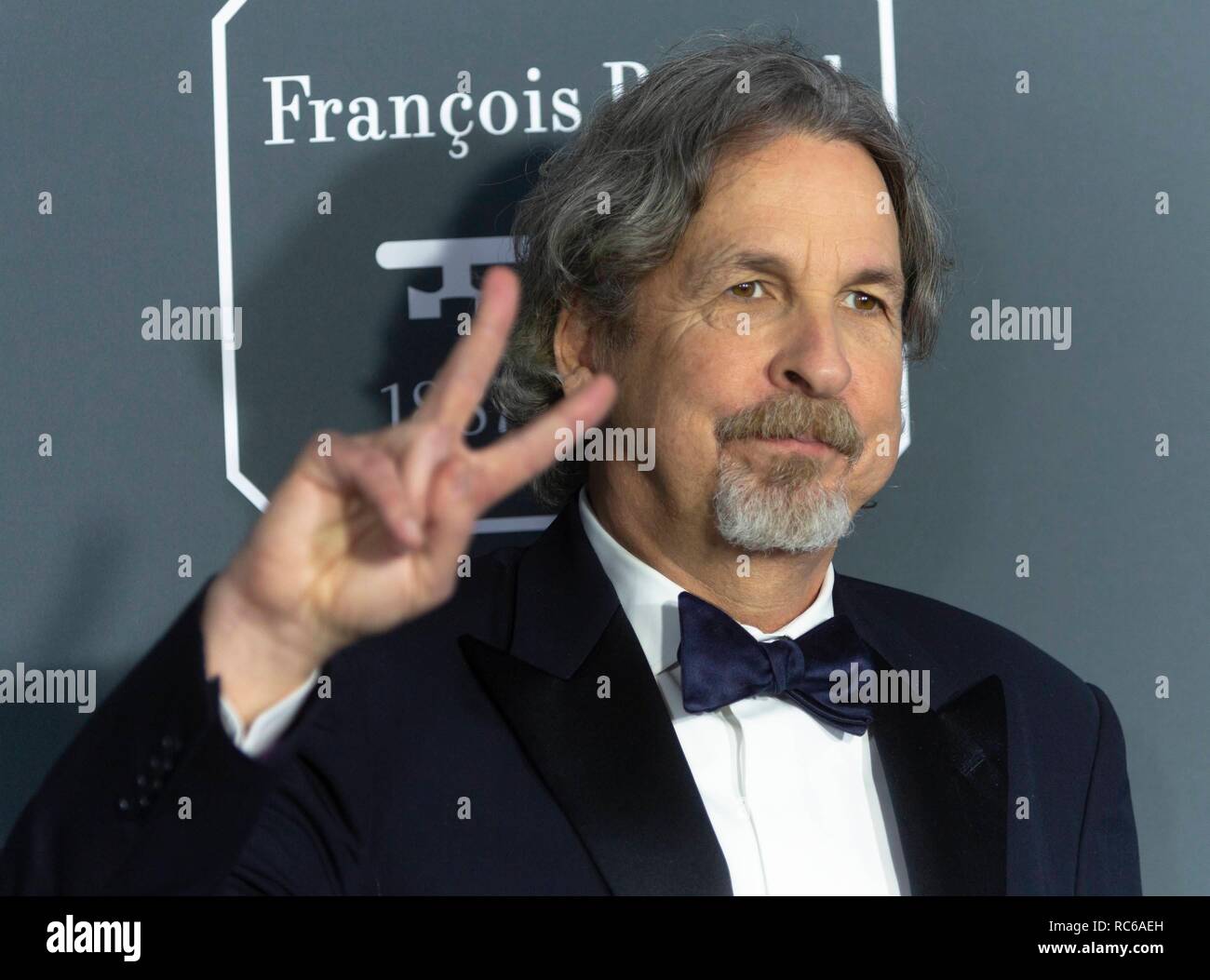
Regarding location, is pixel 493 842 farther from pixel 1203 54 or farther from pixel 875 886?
pixel 1203 54

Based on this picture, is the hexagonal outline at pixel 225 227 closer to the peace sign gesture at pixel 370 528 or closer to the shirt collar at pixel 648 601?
the shirt collar at pixel 648 601

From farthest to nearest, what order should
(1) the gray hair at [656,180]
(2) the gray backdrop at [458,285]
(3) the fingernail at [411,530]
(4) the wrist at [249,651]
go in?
(2) the gray backdrop at [458,285] → (1) the gray hair at [656,180] → (4) the wrist at [249,651] → (3) the fingernail at [411,530]

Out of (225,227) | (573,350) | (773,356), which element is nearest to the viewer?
(773,356)

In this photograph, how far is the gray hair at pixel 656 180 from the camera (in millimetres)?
1747

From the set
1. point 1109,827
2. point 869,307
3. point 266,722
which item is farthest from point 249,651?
point 1109,827

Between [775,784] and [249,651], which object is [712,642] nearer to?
[775,784]

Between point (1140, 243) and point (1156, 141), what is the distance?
150mm

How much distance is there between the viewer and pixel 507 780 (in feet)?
5.18

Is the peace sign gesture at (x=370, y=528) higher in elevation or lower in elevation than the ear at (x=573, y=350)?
lower

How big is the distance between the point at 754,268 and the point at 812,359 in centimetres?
14

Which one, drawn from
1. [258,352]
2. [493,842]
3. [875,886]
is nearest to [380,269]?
[258,352]

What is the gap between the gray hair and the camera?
1.75 meters

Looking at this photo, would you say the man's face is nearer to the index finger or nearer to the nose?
the nose

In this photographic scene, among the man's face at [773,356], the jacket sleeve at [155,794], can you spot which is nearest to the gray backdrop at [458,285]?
the man's face at [773,356]
